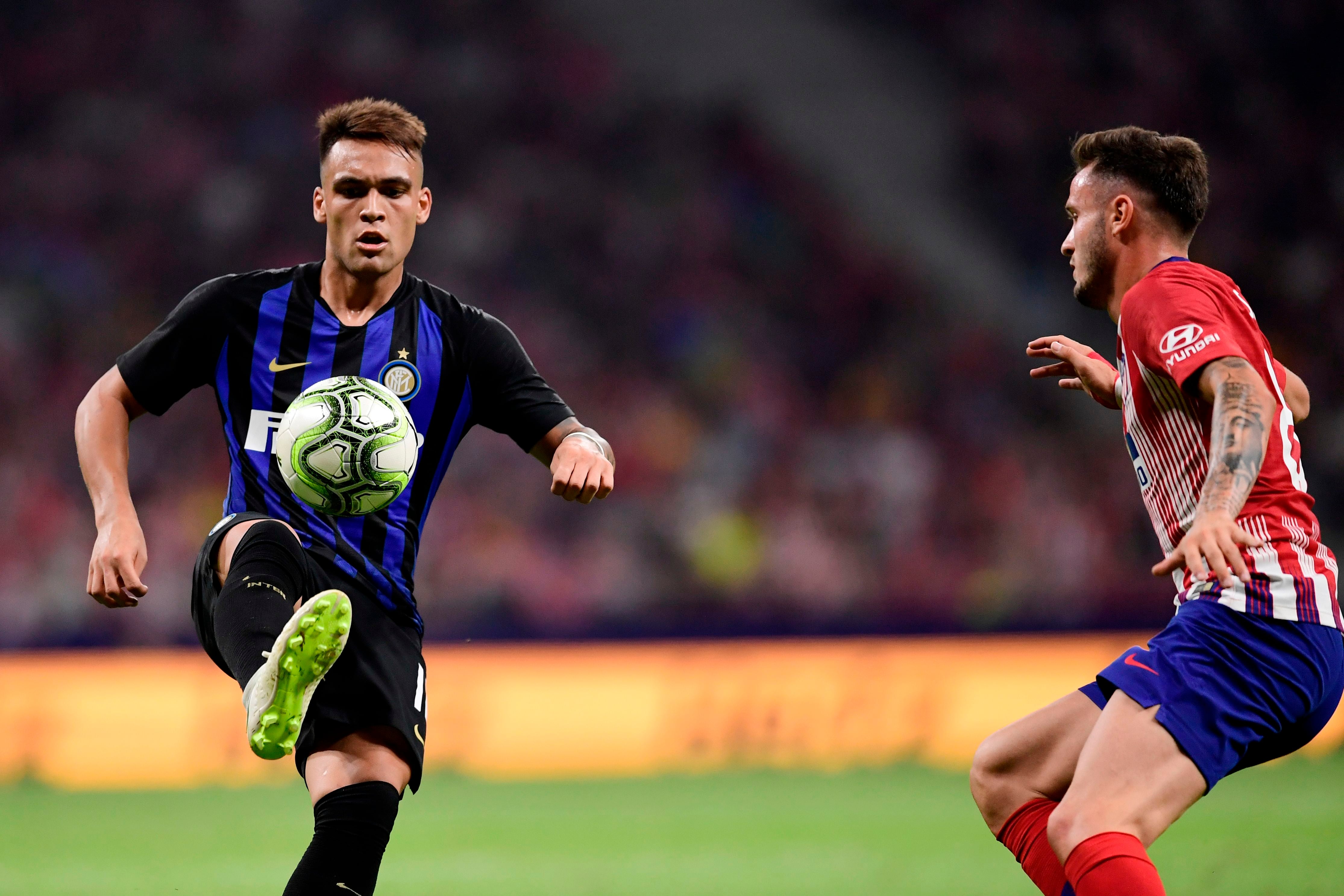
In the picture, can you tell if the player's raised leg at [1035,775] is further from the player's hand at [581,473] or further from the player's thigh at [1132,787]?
the player's hand at [581,473]

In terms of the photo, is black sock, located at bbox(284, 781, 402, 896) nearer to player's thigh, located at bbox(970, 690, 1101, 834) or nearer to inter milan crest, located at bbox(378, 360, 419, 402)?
inter milan crest, located at bbox(378, 360, 419, 402)

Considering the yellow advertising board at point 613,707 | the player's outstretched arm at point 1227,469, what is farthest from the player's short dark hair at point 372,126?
the yellow advertising board at point 613,707

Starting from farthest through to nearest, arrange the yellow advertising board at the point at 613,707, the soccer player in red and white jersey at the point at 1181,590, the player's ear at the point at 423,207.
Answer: the yellow advertising board at the point at 613,707, the player's ear at the point at 423,207, the soccer player in red and white jersey at the point at 1181,590

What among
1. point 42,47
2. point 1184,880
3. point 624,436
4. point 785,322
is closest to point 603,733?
point 624,436

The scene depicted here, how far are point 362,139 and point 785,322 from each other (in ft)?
31.2

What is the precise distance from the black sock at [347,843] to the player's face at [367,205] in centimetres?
142

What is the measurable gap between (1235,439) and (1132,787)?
2.49ft

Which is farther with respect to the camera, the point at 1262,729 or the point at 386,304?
the point at 386,304

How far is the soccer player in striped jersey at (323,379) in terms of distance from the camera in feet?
10.5

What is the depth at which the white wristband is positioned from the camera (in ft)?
11.5

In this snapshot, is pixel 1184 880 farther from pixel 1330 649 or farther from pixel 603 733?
pixel 603 733

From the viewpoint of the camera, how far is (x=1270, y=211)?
13.4 m

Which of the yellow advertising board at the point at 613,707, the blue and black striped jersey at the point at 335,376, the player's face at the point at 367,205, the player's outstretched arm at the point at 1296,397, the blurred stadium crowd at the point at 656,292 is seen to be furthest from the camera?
the blurred stadium crowd at the point at 656,292

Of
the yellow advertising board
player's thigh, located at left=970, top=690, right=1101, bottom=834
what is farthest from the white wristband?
the yellow advertising board
